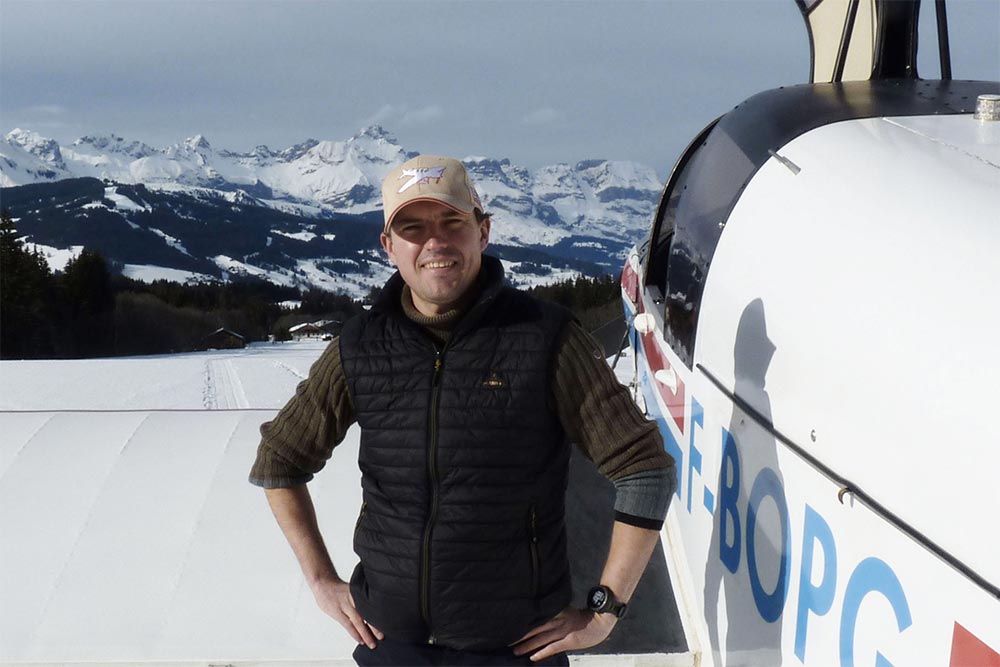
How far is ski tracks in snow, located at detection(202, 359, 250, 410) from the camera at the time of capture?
8.57 meters

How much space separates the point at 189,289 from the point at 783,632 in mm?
100468

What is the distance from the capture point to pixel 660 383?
3.68 metres

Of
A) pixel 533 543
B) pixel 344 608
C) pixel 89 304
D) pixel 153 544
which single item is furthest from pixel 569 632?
pixel 89 304

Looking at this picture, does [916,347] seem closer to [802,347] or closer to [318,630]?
[802,347]

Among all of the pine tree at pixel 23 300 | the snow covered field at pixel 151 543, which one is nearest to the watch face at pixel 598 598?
the snow covered field at pixel 151 543

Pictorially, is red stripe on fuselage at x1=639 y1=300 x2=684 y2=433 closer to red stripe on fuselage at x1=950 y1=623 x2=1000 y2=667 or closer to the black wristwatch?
the black wristwatch

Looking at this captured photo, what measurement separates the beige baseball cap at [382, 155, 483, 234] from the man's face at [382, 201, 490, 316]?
31 millimetres

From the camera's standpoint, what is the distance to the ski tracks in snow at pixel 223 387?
28.1ft

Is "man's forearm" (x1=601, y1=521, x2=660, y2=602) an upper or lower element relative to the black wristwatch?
upper

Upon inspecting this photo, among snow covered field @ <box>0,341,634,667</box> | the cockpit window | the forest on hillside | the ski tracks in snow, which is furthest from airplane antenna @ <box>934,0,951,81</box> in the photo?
the forest on hillside

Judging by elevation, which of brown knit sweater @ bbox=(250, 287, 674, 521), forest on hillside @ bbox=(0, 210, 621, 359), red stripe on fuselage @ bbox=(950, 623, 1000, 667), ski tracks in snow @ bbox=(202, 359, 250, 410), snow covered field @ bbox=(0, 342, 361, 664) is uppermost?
brown knit sweater @ bbox=(250, 287, 674, 521)

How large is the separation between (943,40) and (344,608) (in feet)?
13.6

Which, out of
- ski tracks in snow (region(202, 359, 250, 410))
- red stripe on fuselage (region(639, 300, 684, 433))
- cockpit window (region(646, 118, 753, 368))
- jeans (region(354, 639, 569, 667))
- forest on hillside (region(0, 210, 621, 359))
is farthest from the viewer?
forest on hillside (region(0, 210, 621, 359))

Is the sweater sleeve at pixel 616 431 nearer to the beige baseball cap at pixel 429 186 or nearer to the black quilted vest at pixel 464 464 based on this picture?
the black quilted vest at pixel 464 464
